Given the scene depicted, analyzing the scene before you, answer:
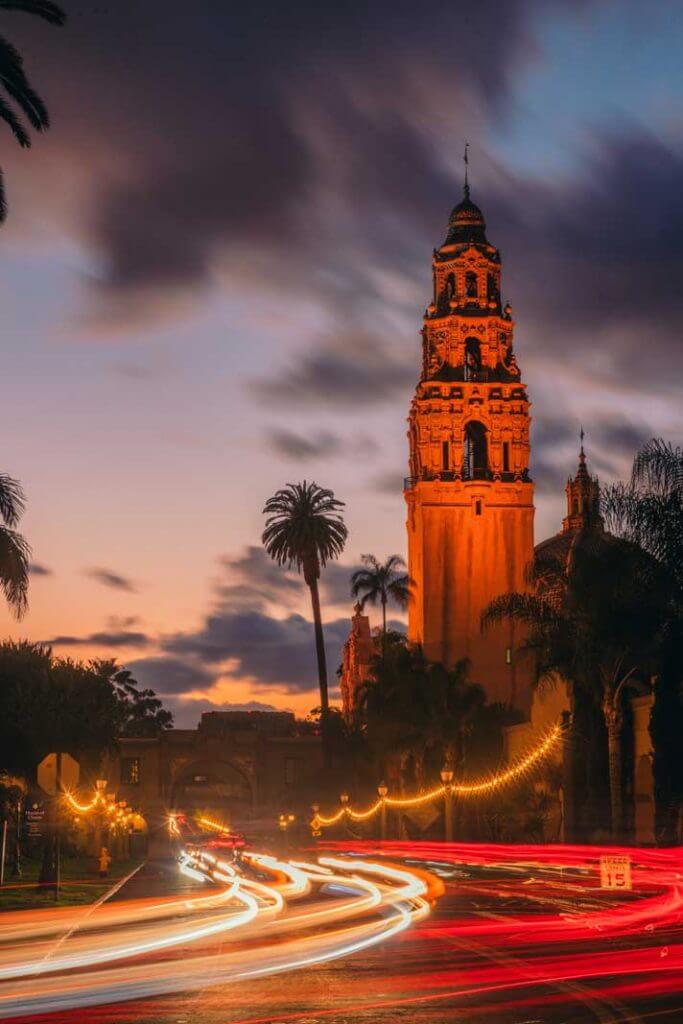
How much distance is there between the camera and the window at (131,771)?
384ft

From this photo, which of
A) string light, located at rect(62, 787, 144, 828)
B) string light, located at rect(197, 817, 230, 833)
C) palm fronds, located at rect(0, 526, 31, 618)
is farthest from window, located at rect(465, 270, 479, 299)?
palm fronds, located at rect(0, 526, 31, 618)

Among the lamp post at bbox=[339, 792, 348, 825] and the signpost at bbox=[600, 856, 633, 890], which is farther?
the lamp post at bbox=[339, 792, 348, 825]

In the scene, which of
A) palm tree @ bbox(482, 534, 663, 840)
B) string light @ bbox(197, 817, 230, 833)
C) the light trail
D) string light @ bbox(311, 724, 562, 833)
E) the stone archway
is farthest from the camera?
the stone archway

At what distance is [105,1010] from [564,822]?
42.5 meters

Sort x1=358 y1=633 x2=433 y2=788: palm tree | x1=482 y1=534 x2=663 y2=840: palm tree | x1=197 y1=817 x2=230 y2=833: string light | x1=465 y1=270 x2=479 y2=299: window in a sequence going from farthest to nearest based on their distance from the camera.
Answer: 1. x1=465 y1=270 x2=479 y2=299: window
2. x1=197 y1=817 x2=230 y2=833: string light
3. x1=358 y1=633 x2=433 y2=788: palm tree
4. x1=482 y1=534 x2=663 y2=840: palm tree

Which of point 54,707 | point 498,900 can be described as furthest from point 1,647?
point 498,900

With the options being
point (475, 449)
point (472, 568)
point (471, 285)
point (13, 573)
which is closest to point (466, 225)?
point (471, 285)

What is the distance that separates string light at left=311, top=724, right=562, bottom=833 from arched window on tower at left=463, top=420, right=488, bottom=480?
1079 inches

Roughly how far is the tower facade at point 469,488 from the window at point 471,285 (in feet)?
0.85

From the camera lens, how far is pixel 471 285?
371 feet

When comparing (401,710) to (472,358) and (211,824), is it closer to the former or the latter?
(211,824)

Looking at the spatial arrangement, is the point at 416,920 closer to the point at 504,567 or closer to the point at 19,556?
the point at 19,556

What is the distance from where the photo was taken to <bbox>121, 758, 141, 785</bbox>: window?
11706 centimetres

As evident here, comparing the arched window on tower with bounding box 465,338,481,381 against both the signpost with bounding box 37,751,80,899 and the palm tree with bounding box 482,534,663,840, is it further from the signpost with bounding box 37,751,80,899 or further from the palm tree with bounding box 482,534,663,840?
the signpost with bounding box 37,751,80,899
